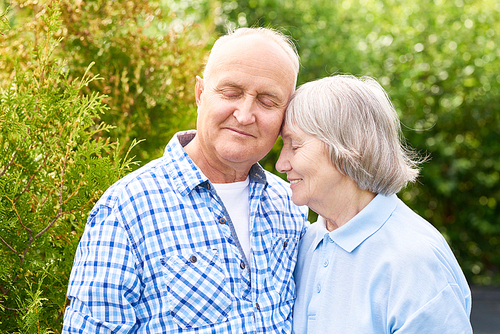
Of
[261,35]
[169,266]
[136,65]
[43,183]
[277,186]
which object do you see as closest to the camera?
[169,266]

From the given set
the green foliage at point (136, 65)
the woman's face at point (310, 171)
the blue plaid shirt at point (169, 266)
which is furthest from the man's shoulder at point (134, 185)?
the green foliage at point (136, 65)

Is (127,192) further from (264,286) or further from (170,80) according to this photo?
(170,80)

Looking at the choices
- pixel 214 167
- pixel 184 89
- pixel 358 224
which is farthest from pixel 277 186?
pixel 184 89

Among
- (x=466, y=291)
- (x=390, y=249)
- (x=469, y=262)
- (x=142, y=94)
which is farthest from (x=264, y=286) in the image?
(x=469, y=262)

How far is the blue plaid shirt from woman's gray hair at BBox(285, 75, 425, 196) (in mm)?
486

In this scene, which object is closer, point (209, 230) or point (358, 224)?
point (209, 230)

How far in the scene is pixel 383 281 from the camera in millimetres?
1824

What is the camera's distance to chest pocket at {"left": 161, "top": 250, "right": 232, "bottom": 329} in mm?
1741

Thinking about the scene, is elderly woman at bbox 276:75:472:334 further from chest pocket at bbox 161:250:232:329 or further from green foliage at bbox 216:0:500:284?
green foliage at bbox 216:0:500:284

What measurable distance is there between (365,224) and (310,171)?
1.02ft

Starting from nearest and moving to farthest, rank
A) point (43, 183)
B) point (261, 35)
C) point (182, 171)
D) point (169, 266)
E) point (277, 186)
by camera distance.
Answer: point (169, 266), point (182, 171), point (261, 35), point (43, 183), point (277, 186)

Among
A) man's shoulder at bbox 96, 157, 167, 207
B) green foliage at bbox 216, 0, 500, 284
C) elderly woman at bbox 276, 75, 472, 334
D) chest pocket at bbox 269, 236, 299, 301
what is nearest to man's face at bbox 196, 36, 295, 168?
elderly woman at bbox 276, 75, 472, 334

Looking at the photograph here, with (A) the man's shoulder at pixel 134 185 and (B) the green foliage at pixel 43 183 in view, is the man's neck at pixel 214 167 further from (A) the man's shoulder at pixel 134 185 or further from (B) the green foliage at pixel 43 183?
(B) the green foliage at pixel 43 183

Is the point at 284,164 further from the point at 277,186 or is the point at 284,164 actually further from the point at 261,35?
the point at 261,35
